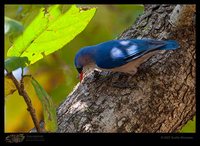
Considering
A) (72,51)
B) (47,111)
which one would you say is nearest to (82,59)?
(72,51)

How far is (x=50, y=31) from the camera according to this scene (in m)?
1.72

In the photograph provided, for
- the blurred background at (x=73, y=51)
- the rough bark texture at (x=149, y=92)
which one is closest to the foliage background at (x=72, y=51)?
the blurred background at (x=73, y=51)

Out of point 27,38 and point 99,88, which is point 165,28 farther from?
point 27,38

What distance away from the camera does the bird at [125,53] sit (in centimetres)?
208

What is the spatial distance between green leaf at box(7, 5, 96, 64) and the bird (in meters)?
0.44

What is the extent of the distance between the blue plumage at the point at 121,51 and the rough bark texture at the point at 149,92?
0.06m

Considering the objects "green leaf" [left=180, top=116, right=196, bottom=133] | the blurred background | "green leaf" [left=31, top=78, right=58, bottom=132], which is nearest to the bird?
the blurred background

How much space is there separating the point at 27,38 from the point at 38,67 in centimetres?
88

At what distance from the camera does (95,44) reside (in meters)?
2.57

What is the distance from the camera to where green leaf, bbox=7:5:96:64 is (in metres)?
1.70

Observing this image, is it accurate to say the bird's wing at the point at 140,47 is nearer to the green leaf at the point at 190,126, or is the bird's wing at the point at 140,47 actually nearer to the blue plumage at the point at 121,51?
the blue plumage at the point at 121,51

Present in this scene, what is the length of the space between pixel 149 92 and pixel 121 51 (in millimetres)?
305

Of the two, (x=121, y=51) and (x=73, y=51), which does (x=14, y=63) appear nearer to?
(x=121, y=51)
